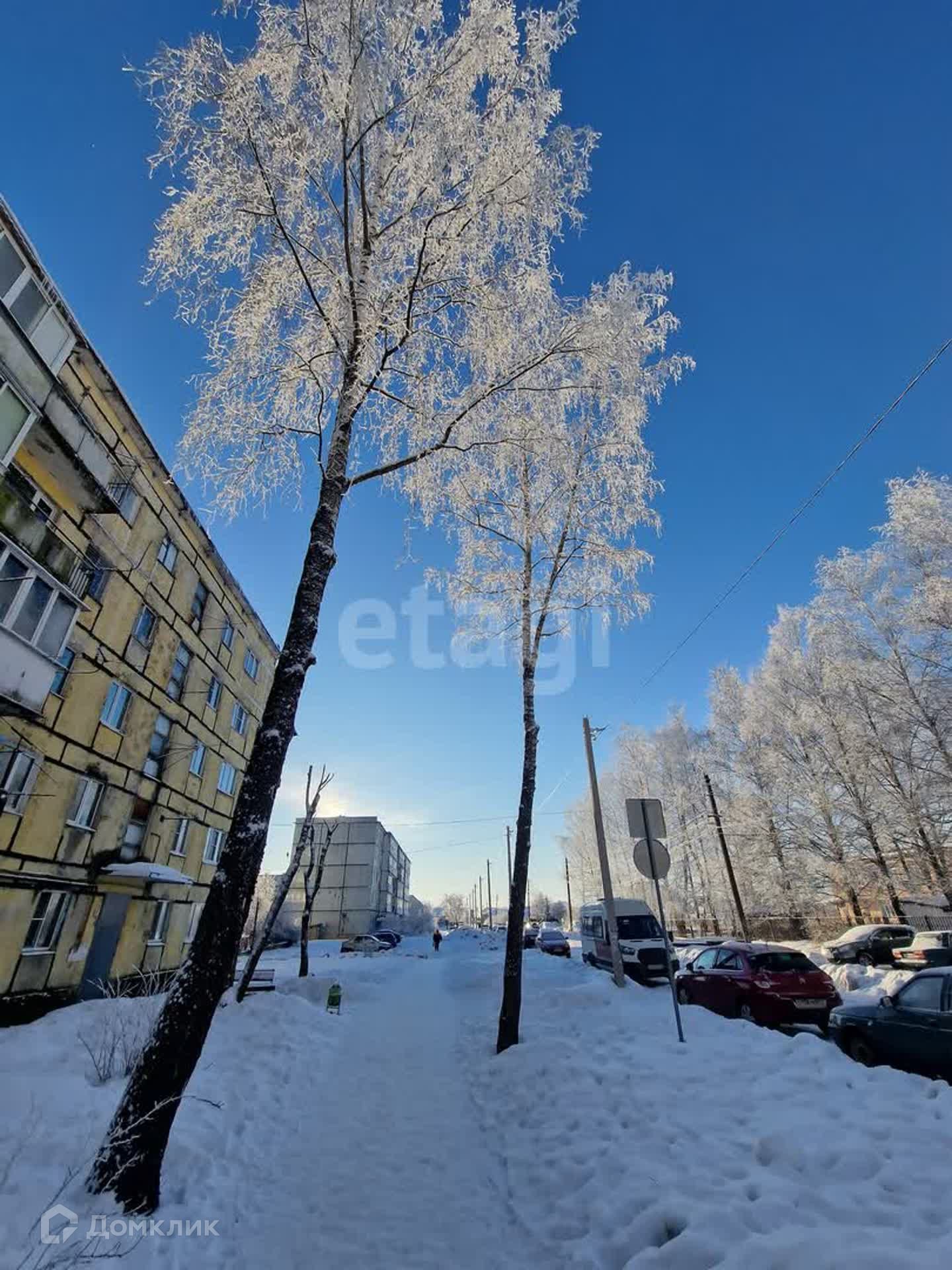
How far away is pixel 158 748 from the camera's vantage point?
16.6 metres

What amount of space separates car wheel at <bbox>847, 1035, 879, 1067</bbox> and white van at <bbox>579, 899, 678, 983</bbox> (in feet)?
29.3

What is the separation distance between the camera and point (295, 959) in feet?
110

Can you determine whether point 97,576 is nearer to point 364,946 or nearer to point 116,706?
point 116,706

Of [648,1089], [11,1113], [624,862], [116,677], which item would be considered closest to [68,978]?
[116,677]

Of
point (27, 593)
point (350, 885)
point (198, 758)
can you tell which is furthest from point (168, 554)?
point (350, 885)

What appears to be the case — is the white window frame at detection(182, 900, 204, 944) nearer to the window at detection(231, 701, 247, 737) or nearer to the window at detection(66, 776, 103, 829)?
the window at detection(231, 701, 247, 737)

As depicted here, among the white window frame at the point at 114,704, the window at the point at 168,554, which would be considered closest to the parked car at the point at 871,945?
the white window frame at the point at 114,704

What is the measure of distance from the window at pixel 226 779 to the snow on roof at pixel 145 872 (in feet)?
17.2

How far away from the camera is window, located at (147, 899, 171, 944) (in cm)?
1641

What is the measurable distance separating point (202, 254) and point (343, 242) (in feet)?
5.48

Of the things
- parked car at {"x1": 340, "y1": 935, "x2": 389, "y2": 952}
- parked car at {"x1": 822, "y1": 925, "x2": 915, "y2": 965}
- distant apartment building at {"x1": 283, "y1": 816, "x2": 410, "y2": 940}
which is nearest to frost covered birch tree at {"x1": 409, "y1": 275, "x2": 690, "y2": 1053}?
parked car at {"x1": 822, "y1": 925, "x2": 915, "y2": 965}

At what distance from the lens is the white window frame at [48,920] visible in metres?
11.8

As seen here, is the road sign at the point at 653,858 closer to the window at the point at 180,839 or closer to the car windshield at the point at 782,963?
the car windshield at the point at 782,963

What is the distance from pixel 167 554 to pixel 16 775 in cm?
774
